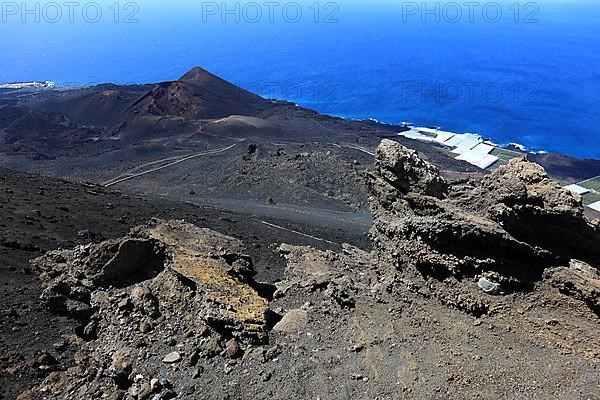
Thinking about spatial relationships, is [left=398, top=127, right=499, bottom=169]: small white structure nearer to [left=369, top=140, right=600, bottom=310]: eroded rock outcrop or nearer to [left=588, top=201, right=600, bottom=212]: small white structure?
[left=588, top=201, right=600, bottom=212]: small white structure

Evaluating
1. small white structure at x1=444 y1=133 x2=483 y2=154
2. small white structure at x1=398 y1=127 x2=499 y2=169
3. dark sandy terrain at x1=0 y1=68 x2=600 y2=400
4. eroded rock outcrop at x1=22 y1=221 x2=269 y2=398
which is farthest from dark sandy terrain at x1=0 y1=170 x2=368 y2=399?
→ small white structure at x1=444 y1=133 x2=483 y2=154

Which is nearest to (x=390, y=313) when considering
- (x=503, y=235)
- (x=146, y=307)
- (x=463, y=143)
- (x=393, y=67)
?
(x=503, y=235)

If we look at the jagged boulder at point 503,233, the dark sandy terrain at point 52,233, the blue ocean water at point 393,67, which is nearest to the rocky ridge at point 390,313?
the jagged boulder at point 503,233

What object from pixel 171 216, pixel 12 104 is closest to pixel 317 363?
pixel 171 216

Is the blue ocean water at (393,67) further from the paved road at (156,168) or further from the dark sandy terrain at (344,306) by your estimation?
the dark sandy terrain at (344,306)

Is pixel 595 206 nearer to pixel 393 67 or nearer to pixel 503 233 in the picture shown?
pixel 503 233

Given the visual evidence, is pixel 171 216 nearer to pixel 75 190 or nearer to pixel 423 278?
pixel 75 190
